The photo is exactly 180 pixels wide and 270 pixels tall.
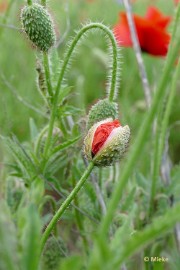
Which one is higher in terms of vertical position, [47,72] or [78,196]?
[47,72]

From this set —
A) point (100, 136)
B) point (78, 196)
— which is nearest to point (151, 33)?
point (78, 196)

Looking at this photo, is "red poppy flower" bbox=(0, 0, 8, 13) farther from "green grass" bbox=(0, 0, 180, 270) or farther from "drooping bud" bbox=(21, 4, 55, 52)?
"drooping bud" bbox=(21, 4, 55, 52)

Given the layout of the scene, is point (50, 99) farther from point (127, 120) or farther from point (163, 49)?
point (163, 49)

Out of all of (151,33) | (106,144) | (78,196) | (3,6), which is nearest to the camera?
(106,144)

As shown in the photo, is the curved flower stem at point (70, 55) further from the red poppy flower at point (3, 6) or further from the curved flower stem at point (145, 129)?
the red poppy flower at point (3, 6)

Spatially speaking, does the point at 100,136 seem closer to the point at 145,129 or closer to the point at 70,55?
the point at 70,55

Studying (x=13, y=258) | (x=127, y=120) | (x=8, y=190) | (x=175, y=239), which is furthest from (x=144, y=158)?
(x=13, y=258)

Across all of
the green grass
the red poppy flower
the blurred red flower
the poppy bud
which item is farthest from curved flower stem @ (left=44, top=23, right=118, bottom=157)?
the red poppy flower
